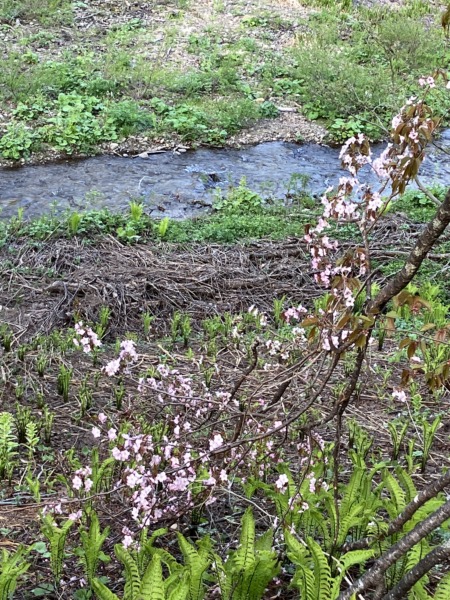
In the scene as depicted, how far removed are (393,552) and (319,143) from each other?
29.2ft

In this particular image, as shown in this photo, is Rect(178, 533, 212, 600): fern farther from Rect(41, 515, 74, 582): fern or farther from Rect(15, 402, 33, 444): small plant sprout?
Rect(15, 402, 33, 444): small plant sprout

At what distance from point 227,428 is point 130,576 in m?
1.41

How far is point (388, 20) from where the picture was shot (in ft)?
43.7

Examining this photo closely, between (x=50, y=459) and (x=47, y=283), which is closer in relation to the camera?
(x=50, y=459)

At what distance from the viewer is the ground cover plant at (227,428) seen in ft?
8.36

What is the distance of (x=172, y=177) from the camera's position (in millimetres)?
8922

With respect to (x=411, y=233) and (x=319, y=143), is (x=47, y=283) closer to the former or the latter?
(x=411, y=233)

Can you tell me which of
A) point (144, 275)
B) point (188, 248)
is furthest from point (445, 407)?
point (188, 248)

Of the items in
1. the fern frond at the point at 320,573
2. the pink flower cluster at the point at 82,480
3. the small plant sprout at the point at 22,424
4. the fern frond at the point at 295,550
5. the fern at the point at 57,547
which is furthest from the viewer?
the small plant sprout at the point at 22,424

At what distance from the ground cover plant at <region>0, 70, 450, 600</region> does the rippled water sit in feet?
6.75

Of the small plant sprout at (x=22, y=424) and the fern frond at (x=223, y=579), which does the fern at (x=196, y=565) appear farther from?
the small plant sprout at (x=22, y=424)

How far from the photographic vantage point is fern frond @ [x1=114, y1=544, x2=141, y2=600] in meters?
2.48

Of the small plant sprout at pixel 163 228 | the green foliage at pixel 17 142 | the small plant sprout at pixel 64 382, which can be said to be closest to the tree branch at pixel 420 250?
the small plant sprout at pixel 64 382

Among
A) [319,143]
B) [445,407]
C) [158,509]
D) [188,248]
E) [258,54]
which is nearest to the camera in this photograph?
[158,509]
